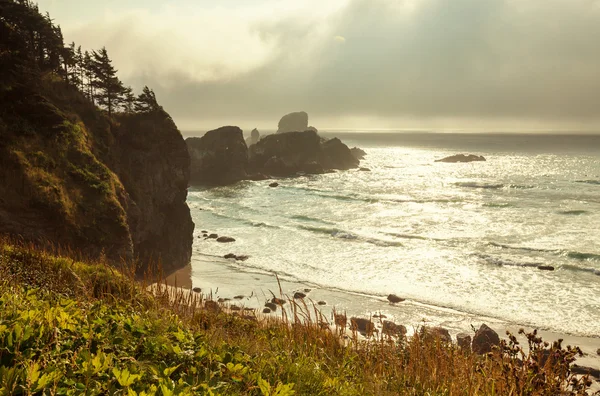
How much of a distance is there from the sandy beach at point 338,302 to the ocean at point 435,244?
740 mm

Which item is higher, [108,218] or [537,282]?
[108,218]

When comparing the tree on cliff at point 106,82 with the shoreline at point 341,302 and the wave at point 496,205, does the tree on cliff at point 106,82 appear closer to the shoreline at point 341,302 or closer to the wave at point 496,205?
the shoreline at point 341,302

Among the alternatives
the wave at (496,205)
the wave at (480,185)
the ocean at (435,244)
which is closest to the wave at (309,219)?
the ocean at (435,244)

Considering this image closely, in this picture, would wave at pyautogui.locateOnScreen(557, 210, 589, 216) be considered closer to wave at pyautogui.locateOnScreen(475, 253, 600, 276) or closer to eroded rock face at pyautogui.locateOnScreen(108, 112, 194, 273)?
wave at pyautogui.locateOnScreen(475, 253, 600, 276)

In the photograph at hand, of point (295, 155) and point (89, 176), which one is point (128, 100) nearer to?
point (89, 176)

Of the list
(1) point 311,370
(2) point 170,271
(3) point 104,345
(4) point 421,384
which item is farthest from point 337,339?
(2) point 170,271

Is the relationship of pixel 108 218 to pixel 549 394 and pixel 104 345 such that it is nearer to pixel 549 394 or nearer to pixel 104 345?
pixel 104 345

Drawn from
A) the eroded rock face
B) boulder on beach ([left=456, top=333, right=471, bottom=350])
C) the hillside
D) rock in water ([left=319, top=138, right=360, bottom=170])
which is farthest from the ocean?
rock in water ([left=319, top=138, right=360, bottom=170])

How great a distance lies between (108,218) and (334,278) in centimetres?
1595

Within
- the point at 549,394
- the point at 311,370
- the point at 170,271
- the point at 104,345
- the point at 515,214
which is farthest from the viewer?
the point at 515,214

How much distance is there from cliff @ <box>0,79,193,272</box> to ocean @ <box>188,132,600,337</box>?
7.00m

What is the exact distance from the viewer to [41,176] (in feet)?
65.6

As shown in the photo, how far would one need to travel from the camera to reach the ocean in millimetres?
24406

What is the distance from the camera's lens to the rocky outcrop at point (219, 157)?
84.1 metres
